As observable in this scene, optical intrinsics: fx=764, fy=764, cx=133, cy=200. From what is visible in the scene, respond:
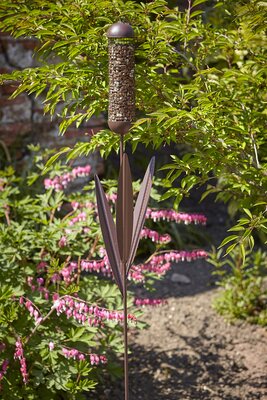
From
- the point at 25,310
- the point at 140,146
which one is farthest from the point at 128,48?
the point at 140,146

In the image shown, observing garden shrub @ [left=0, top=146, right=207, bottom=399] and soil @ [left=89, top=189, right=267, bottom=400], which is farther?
soil @ [left=89, top=189, right=267, bottom=400]

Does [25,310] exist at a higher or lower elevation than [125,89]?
lower

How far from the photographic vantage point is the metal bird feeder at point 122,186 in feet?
8.13

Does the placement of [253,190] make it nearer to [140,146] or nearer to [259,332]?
[259,332]

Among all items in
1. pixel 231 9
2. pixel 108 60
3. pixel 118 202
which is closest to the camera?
pixel 118 202

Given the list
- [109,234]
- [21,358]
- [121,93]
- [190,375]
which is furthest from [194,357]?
[121,93]

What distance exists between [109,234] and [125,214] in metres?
0.11

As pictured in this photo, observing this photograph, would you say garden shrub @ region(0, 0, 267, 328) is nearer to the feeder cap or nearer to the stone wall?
the feeder cap

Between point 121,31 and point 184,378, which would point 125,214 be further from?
point 184,378

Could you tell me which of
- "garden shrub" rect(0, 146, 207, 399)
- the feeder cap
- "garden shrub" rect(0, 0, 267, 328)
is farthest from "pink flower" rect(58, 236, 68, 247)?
the feeder cap

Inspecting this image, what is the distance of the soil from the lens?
3629 millimetres

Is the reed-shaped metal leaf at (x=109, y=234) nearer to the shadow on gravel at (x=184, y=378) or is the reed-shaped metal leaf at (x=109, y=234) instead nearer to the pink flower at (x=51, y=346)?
the pink flower at (x=51, y=346)

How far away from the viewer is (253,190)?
9.25ft

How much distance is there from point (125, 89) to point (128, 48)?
0.14 meters
